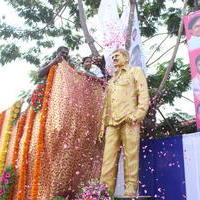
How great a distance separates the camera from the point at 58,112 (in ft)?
15.4

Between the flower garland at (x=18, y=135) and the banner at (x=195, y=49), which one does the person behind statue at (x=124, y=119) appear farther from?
the flower garland at (x=18, y=135)

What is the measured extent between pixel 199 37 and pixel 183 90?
2767 mm

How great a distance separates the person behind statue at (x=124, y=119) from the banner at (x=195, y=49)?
110cm

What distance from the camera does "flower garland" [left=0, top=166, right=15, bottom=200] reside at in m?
5.14

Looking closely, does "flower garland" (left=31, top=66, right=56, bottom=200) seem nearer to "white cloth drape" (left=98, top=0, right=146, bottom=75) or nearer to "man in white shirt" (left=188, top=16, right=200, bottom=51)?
"white cloth drape" (left=98, top=0, right=146, bottom=75)

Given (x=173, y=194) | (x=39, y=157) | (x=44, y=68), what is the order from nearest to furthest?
(x=39, y=157) → (x=173, y=194) → (x=44, y=68)

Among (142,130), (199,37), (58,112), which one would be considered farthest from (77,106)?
(199,37)

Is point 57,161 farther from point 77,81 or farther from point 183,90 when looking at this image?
point 183,90

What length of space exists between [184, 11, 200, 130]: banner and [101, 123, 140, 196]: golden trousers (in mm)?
1296

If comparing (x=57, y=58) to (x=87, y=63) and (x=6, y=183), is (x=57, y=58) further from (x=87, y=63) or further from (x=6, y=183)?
(x=6, y=183)

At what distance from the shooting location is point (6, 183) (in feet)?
16.9

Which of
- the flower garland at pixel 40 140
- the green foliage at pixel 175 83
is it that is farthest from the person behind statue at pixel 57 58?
the green foliage at pixel 175 83

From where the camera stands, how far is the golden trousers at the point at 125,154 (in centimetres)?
432

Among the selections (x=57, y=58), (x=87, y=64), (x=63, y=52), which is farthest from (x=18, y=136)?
→ (x=87, y=64)
